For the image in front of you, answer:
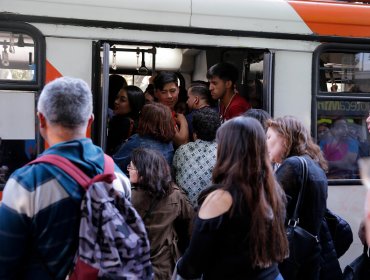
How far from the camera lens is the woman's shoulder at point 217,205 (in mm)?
2363

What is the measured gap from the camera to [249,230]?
2.39 meters

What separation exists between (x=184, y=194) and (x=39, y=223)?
1892mm

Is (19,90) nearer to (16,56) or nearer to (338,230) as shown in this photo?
(16,56)

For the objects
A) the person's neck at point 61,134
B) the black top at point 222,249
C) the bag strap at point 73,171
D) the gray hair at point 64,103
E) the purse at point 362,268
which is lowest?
the purse at point 362,268

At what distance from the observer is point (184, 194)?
12.2 feet

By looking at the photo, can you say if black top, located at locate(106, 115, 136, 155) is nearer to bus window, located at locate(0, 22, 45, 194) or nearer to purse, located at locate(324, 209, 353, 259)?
bus window, located at locate(0, 22, 45, 194)

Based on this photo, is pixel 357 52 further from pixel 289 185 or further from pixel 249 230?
pixel 249 230

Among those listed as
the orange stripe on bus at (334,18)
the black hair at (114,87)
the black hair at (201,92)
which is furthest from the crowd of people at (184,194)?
the black hair at (114,87)

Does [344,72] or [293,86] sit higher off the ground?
[344,72]

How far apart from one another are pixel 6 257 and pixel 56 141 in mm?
441

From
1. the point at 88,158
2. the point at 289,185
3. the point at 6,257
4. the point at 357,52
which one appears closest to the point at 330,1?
the point at 357,52

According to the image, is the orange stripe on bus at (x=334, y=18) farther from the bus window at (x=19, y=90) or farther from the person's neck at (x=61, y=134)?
the person's neck at (x=61, y=134)

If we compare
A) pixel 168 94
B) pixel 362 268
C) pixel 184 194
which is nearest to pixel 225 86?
pixel 168 94

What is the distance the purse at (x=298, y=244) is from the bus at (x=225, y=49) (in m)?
1.11
